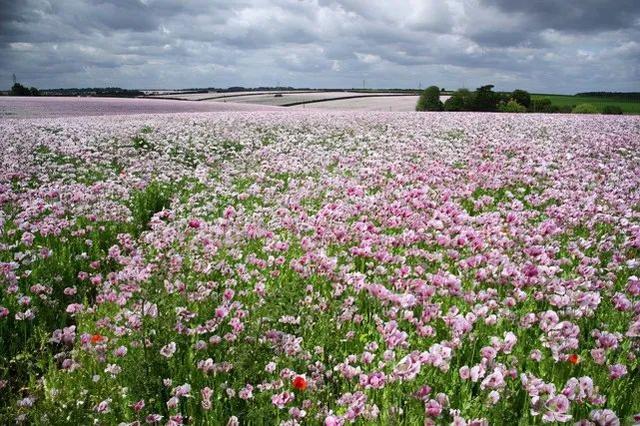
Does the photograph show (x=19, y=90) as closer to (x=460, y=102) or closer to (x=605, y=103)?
(x=460, y=102)

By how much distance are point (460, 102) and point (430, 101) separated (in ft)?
11.2

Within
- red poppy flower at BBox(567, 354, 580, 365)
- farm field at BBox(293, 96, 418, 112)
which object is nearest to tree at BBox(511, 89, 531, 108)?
farm field at BBox(293, 96, 418, 112)

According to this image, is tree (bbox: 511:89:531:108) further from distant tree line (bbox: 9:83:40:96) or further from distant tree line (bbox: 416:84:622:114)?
distant tree line (bbox: 9:83:40:96)

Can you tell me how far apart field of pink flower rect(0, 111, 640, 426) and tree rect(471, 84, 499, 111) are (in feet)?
160

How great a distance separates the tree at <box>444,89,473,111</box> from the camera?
54.5 m

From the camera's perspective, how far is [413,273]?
197 inches

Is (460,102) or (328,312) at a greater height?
(460,102)

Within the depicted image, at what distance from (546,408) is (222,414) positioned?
2088 mm

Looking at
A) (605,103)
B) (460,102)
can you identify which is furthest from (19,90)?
(605,103)

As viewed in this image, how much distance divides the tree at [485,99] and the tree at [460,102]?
567 millimetres

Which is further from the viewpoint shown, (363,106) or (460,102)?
(363,106)

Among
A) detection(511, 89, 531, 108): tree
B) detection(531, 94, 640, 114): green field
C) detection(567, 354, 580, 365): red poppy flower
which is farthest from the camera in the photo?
detection(531, 94, 640, 114): green field

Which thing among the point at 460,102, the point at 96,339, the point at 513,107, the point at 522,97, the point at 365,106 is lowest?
the point at 96,339

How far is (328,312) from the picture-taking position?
442cm
